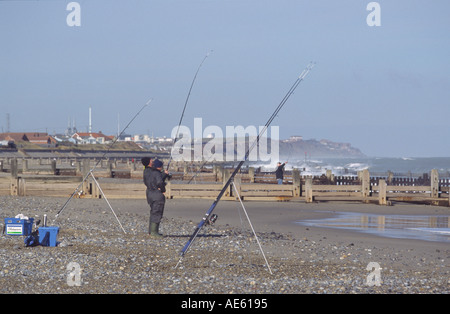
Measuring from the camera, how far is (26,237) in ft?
39.5

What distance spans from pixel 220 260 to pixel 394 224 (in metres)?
8.92

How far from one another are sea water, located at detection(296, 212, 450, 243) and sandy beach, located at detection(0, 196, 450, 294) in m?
0.81

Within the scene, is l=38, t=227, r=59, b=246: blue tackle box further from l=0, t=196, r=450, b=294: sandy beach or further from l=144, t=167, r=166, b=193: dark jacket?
l=144, t=167, r=166, b=193: dark jacket

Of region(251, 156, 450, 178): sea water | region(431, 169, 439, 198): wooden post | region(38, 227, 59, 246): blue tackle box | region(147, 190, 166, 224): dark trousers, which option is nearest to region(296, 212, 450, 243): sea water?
region(431, 169, 439, 198): wooden post

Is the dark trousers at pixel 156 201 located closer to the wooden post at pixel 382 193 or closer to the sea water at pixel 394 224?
the sea water at pixel 394 224

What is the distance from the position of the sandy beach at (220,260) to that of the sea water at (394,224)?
807 mm

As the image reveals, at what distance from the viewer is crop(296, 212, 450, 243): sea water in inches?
636

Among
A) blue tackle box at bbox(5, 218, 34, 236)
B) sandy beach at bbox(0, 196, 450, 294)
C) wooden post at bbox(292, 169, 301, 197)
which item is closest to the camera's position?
sandy beach at bbox(0, 196, 450, 294)

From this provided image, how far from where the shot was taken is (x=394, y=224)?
737 inches

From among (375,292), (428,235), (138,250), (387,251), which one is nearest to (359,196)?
(428,235)

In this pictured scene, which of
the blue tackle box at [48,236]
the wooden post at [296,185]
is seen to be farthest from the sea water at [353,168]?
the blue tackle box at [48,236]

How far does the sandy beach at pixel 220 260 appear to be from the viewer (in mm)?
8945
